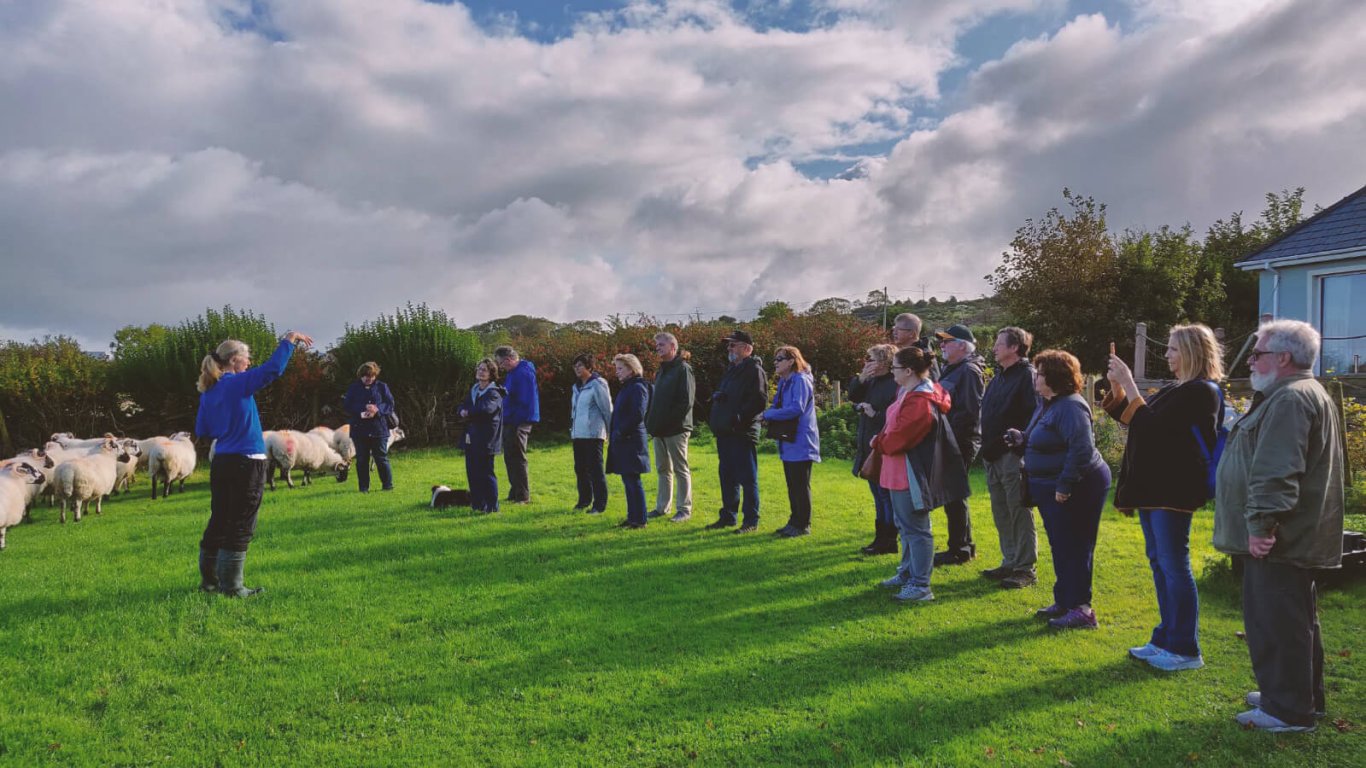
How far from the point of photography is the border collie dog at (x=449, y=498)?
10.2 meters

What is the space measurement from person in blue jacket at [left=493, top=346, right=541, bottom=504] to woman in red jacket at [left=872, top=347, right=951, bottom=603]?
5.28 m

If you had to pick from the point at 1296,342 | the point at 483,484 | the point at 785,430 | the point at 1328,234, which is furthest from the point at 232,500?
the point at 1328,234

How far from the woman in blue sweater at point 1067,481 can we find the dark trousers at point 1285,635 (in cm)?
138

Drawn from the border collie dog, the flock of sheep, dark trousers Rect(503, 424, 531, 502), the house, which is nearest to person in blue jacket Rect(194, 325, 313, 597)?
the border collie dog

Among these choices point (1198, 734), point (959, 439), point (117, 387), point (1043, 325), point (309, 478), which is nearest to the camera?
point (1198, 734)

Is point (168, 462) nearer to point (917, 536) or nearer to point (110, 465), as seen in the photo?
point (110, 465)

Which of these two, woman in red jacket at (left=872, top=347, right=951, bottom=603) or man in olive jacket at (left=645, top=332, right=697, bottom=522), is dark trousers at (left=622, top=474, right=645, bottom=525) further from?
woman in red jacket at (left=872, top=347, right=951, bottom=603)

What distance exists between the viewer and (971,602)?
6035 millimetres

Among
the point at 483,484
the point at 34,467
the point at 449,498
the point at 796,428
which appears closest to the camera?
the point at 796,428

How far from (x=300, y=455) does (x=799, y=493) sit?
28.7 feet

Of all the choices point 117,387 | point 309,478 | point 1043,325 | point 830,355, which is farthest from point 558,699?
point 1043,325

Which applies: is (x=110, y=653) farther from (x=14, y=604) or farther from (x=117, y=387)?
(x=117, y=387)

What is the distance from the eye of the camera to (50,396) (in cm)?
1565

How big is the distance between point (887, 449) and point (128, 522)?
9.43m
